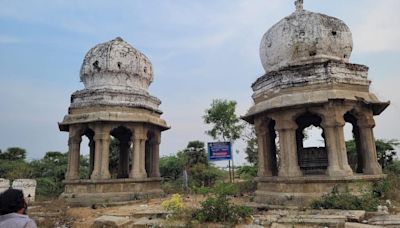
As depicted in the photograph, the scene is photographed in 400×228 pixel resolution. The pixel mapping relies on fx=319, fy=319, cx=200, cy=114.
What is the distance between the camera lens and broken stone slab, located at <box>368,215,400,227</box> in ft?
20.9

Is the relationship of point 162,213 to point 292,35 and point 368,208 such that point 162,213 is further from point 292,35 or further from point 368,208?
point 292,35

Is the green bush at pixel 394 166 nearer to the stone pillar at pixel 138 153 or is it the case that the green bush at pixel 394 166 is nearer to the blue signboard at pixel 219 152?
the blue signboard at pixel 219 152

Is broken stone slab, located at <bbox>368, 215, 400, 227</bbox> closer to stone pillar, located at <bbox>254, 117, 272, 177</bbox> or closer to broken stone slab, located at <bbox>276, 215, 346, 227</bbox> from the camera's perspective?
broken stone slab, located at <bbox>276, 215, 346, 227</bbox>

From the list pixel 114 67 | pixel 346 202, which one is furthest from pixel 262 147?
pixel 114 67

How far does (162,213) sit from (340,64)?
7415 mm

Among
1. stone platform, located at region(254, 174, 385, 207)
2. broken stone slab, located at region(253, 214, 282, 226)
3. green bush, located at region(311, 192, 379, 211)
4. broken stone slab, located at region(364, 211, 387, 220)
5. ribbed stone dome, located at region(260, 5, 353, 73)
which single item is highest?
ribbed stone dome, located at region(260, 5, 353, 73)

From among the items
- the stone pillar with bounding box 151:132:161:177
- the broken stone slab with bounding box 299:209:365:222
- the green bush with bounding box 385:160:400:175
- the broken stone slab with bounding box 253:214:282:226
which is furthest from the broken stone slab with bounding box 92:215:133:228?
the green bush with bounding box 385:160:400:175

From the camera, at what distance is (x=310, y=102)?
9953 mm

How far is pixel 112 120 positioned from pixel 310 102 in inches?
311

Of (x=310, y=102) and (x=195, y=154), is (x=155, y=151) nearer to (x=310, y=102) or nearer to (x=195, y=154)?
(x=310, y=102)

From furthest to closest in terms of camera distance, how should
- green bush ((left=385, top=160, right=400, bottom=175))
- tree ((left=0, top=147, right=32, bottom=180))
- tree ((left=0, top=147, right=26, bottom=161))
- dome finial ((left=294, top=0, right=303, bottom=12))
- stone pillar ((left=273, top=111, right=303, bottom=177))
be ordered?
tree ((left=0, top=147, right=26, bottom=161)) → tree ((left=0, top=147, right=32, bottom=180)) → green bush ((left=385, top=160, right=400, bottom=175)) → dome finial ((left=294, top=0, right=303, bottom=12)) → stone pillar ((left=273, top=111, right=303, bottom=177))

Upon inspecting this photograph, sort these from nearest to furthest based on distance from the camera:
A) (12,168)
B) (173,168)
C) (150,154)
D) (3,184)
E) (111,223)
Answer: (111,223) → (3,184) → (150,154) → (12,168) → (173,168)

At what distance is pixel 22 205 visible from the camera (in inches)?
125

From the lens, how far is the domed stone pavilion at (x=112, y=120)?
13195 millimetres
